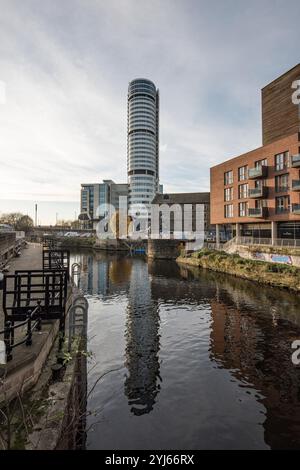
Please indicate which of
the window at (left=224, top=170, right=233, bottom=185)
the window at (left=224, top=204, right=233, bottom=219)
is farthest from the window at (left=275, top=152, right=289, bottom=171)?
the window at (left=224, top=204, right=233, bottom=219)

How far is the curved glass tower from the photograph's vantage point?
186500 mm

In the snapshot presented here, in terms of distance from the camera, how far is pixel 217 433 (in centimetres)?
736

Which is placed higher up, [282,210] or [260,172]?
[260,172]

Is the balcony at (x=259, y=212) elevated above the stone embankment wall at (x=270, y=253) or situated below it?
above

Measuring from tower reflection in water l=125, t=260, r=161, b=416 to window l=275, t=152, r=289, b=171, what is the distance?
26.7 m

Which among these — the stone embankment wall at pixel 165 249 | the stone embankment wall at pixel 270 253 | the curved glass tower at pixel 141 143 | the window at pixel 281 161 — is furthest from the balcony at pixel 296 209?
the curved glass tower at pixel 141 143

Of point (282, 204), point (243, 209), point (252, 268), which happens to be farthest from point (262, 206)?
point (252, 268)

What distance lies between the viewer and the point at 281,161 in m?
37.3

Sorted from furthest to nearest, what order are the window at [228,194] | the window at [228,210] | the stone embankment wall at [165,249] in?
the stone embankment wall at [165,249] → the window at [228,194] → the window at [228,210]

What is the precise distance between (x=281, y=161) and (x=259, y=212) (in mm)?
7431

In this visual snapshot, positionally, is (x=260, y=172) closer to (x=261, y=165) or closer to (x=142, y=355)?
(x=261, y=165)

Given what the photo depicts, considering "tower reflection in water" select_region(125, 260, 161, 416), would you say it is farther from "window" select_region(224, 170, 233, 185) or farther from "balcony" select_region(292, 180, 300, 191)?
"window" select_region(224, 170, 233, 185)

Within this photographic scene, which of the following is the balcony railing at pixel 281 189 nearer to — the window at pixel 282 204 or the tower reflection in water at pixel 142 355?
the window at pixel 282 204

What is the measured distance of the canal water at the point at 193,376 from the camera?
738 cm
